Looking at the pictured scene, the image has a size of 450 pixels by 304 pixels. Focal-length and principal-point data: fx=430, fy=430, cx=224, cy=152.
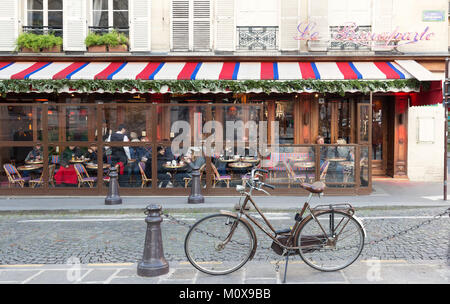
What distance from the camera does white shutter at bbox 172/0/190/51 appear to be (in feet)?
46.8

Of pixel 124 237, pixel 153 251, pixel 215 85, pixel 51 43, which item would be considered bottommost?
pixel 124 237

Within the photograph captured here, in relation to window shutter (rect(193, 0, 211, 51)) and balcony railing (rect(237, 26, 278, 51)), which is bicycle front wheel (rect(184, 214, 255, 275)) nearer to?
balcony railing (rect(237, 26, 278, 51))

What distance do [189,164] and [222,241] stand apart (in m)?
6.42

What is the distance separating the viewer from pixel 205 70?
13.1 m

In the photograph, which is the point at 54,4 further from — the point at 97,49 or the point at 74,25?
the point at 97,49

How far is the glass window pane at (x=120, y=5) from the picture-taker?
14391mm

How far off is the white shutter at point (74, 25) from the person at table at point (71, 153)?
14.1 ft

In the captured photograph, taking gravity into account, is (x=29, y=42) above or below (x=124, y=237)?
above

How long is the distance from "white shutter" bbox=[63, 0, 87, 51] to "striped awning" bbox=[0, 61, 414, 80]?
2.19 feet

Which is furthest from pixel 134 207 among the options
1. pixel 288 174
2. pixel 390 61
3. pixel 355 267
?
pixel 390 61

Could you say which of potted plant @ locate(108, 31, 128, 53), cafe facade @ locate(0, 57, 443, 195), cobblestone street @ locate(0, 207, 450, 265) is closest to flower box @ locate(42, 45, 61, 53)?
cafe facade @ locate(0, 57, 443, 195)

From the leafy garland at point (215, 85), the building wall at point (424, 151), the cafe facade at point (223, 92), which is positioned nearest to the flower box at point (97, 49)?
the cafe facade at point (223, 92)

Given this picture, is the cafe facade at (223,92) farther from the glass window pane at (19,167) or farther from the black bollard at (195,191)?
the black bollard at (195,191)

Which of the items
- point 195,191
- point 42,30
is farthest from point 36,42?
point 195,191
